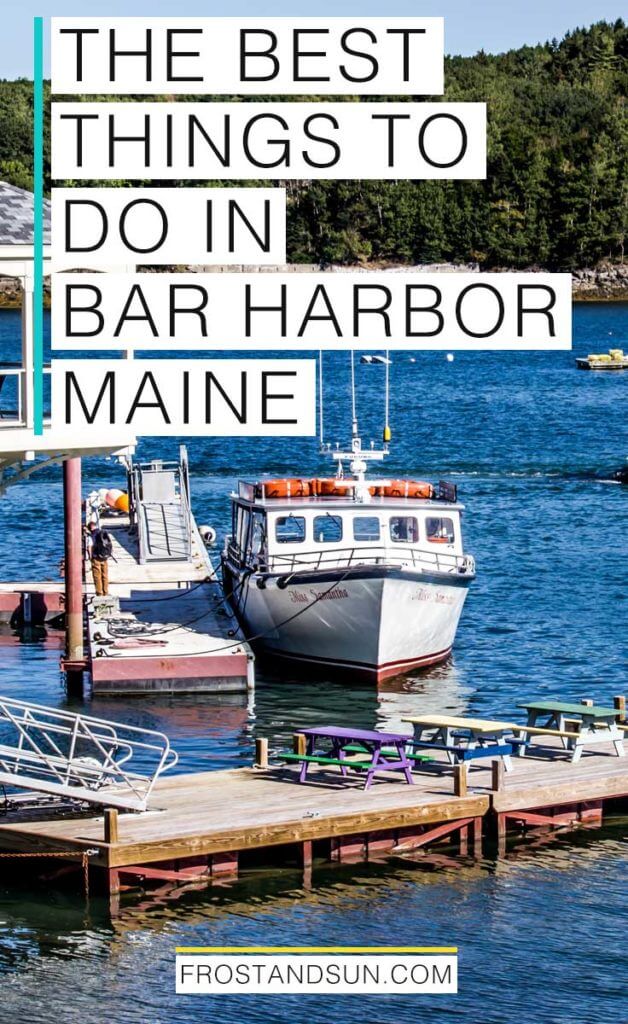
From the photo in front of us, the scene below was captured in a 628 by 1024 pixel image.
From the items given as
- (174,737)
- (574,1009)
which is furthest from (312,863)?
(174,737)

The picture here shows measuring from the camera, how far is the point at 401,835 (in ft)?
86.6

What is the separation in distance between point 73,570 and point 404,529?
267 inches

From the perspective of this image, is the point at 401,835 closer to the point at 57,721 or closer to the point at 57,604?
the point at 57,721

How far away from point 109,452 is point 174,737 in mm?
13537

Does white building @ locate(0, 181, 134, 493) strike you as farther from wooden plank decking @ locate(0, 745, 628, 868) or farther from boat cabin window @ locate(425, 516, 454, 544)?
boat cabin window @ locate(425, 516, 454, 544)

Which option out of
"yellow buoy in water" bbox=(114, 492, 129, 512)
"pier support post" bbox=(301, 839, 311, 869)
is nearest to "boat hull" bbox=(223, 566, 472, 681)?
"pier support post" bbox=(301, 839, 311, 869)

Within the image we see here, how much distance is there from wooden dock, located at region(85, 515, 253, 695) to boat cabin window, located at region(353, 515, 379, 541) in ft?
10.2

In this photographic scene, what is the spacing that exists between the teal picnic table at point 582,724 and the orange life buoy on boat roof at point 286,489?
1134 cm

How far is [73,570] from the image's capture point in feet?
121

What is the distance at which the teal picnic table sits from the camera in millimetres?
28719

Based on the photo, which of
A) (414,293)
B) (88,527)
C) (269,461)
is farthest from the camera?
(269,461)

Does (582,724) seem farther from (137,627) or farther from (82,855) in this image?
(137,627)

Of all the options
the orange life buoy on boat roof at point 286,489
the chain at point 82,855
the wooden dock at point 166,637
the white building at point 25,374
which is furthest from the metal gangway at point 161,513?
the white building at point 25,374

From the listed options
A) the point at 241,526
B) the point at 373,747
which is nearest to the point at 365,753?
the point at 373,747
